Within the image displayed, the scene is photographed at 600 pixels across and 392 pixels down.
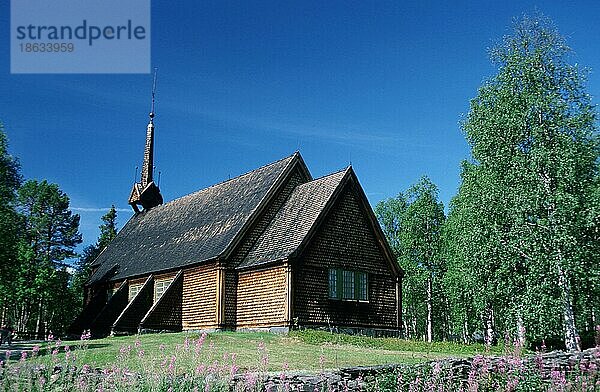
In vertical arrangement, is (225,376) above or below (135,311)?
above

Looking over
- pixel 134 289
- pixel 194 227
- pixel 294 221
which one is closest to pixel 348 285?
pixel 294 221

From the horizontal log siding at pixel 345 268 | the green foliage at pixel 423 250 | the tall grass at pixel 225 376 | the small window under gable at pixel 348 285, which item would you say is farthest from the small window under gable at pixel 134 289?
the tall grass at pixel 225 376

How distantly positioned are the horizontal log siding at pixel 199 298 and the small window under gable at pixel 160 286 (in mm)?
2331

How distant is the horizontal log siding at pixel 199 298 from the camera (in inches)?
1249

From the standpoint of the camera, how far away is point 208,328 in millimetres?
31594

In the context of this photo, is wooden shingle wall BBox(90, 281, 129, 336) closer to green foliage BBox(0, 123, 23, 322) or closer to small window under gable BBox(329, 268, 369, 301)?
green foliage BBox(0, 123, 23, 322)

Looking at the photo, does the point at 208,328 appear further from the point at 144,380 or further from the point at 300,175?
the point at 144,380

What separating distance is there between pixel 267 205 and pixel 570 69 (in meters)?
16.3

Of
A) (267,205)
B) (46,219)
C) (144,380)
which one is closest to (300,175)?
(267,205)

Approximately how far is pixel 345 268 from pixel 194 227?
10.9 meters

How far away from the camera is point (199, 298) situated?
108ft

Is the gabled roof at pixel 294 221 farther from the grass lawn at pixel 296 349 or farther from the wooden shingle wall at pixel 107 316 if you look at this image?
the wooden shingle wall at pixel 107 316

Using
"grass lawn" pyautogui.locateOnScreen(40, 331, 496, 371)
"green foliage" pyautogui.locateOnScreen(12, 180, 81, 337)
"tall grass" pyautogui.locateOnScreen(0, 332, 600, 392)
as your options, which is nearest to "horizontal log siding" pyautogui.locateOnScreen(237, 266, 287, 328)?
"grass lawn" pyautogui.locateOnScreen(40, 331, 496, 371)

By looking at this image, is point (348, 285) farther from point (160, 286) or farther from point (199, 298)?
point (160, 286)
